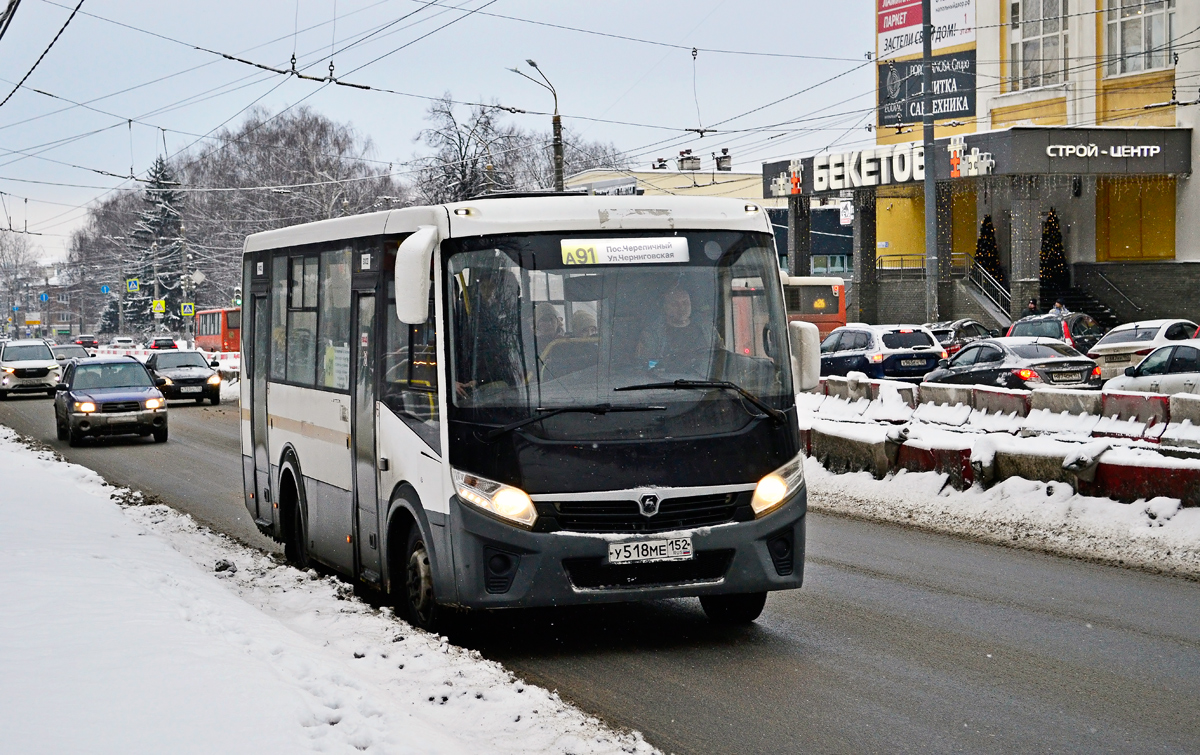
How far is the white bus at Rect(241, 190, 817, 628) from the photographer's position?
7.32 meters

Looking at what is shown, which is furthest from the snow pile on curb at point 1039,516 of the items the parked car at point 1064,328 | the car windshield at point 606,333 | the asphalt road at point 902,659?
the parked car at point 1064,328

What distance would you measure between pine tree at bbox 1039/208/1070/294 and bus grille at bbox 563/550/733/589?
144 feet

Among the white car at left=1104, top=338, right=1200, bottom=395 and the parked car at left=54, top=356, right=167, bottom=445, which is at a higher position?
the white car at left=1104, top=338, right=1200, bottom=395

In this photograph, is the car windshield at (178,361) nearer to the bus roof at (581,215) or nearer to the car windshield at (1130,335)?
the car windshield at (1130,335)

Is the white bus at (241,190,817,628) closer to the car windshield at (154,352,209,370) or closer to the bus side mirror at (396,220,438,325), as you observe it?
the bus side mirror at (396,220,438,325)

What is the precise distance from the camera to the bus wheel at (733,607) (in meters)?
8.25

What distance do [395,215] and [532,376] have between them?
1721 mm

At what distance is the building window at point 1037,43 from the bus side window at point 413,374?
46.3 m

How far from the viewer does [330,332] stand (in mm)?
9570

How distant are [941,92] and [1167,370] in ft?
108

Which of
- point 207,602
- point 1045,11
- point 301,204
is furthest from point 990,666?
point 301,204

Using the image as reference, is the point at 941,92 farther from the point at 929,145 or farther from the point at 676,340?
the point at 676,340

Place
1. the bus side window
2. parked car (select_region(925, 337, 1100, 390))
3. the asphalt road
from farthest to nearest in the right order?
parked car (select_region(925, 337, 1100, 390))
the bus side window
the asphalt road

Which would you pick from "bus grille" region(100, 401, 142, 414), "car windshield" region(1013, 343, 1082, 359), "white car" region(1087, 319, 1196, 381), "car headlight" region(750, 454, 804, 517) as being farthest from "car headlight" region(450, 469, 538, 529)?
"white car" region(1087, 319, 1196, 381)
